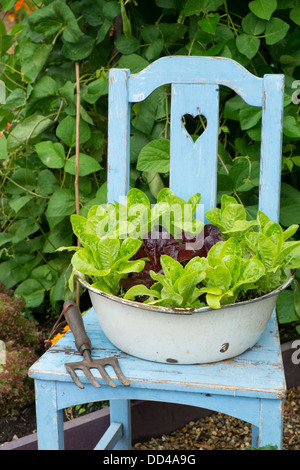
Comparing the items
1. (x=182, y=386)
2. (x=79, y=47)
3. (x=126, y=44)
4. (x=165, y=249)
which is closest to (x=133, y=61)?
(x=126, y=44)

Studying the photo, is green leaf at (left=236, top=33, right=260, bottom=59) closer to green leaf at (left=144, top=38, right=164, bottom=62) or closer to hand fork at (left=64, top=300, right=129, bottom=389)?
green leaf at (left=144, top=38, right=164, bottom=62)

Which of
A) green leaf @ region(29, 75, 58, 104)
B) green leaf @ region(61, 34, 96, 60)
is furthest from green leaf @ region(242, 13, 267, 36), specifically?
green leaf @ region(29, 75, 58, 104)

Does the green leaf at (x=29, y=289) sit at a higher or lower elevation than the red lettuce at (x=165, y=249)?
lower

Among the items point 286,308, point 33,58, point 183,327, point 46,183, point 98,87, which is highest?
point 33,58

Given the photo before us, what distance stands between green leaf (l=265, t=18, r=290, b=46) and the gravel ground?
3.78 feet

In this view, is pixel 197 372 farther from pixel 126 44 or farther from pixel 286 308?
pixel 126 44

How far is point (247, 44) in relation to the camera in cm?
154

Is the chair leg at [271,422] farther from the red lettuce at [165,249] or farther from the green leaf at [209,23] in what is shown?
the green leaf at [209,23]

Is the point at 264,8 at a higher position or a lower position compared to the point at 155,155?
higher

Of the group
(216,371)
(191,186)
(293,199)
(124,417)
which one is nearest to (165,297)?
(216,371)

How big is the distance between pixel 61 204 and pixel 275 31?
2.55 ft

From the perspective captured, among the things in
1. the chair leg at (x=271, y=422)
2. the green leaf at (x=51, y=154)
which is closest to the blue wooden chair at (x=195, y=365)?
the chair leg at (x=271, y=422)

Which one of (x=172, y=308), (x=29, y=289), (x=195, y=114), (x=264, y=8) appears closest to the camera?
(x=172, y=308)

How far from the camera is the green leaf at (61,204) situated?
174 centimetres
